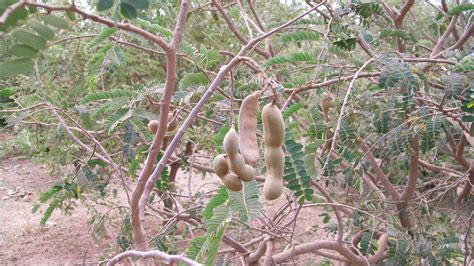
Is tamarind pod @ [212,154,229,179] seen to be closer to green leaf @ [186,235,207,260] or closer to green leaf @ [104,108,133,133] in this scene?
green leaf @ [186,235,207,260]

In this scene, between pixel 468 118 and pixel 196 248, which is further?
pixel 468 118

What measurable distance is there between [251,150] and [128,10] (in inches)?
13.5

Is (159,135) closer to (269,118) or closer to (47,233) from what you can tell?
(269,118)

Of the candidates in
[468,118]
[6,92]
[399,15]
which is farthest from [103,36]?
[399,15]

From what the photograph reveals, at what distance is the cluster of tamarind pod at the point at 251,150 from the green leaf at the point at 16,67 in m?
0.36

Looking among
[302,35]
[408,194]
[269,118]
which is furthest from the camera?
[408,194]

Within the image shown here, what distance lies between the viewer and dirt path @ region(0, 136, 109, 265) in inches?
178

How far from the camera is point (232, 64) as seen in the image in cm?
98

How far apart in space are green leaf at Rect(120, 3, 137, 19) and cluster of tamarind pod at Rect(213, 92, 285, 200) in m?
0.28

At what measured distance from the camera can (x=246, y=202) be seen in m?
1.19

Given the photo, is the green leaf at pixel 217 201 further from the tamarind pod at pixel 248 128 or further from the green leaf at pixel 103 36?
the green leaf at pixel 103 36

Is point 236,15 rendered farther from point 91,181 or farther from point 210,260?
point 210,260

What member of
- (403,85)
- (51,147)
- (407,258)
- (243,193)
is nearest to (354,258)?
(407,258)

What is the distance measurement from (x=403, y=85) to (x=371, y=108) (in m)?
0.32
